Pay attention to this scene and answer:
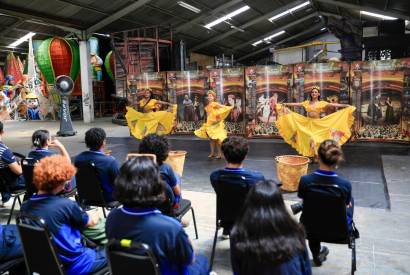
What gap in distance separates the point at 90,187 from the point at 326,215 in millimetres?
2139

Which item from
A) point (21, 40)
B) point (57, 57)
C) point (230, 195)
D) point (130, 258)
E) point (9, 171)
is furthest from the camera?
point (21, 40)

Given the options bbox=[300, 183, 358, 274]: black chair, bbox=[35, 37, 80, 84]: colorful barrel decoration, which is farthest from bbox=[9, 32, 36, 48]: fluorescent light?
bbox=[300, 183, 358, 274]: black chair

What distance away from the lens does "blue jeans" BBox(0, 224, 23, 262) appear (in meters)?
2.42

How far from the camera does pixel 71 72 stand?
53.4 ft

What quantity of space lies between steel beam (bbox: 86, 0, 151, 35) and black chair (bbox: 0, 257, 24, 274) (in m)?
12.4

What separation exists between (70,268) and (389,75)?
8.23 m

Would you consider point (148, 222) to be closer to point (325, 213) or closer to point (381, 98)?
A: point (325, 213)

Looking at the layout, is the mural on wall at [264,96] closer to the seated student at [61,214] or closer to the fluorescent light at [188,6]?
the fluorescent light at [188,6]

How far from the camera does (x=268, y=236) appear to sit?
1607mm

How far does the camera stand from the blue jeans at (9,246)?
2.42 meters

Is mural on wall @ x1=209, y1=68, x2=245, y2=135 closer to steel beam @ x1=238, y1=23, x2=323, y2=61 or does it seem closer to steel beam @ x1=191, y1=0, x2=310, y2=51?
steel beam @ x1=191, y1=0, x2=310, y2=51

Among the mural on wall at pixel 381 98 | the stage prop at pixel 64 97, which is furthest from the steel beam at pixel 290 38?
the stage prop at pixel 64 97

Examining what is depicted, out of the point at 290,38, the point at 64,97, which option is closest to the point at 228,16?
the point at 64,97

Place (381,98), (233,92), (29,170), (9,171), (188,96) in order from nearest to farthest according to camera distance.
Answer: (29,170) < (9,171) < (381,98) < (233,92) < (188,96)
